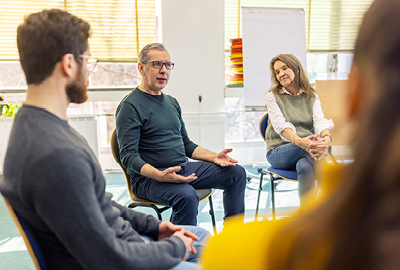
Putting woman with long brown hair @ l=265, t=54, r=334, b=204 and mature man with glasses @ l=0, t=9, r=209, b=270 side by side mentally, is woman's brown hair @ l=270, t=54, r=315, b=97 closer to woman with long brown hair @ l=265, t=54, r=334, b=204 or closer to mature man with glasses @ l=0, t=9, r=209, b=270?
woman with long brown hair @ l=265, t=54, r=334, b=204

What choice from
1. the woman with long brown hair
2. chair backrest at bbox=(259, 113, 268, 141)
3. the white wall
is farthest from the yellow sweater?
the white wall

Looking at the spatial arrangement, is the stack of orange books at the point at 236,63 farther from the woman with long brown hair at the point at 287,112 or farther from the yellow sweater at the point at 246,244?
the yellow sweater at the point at 246,244

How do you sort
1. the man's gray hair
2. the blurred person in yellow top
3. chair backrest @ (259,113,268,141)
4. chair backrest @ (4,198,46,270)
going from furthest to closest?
chair backrest @ (259,113,268,141) < the man's gray hair < chair backrest @ (4,198,46,270) < the blurred person in yellow top

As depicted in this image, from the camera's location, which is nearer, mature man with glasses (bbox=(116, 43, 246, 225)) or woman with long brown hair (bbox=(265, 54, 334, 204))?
mature man with glasses (bbox=(116, 43, 246, 225))

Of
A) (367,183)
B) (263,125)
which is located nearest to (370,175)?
(367,183)

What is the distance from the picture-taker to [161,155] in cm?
133

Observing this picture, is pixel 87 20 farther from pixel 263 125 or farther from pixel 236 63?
pixel 236 63

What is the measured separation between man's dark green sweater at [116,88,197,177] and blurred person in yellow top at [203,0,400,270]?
1062 millimetres

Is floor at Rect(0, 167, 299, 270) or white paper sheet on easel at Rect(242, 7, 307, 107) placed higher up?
white paper sheet on easel at Rect(242, 7, 307, 107)

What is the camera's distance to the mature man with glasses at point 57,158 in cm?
37

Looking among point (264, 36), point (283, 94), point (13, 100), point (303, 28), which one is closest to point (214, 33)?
point (264, 36)

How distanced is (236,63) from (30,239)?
242 centimetres

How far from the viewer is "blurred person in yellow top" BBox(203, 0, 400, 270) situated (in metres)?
0.14

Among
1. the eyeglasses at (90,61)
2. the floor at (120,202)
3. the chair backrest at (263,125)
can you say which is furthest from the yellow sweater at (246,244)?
the chair backrest at (263,125)
